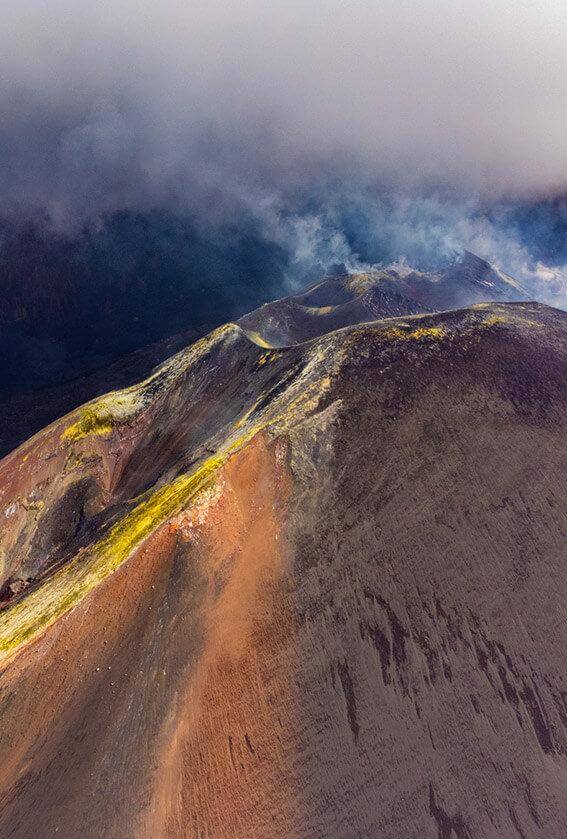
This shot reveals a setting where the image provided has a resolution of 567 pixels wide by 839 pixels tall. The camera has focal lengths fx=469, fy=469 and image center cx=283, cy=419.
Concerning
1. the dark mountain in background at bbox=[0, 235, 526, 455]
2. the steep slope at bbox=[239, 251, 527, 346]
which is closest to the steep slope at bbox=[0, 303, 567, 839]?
the steep slope at bbox=[239, 251, 527, 346]

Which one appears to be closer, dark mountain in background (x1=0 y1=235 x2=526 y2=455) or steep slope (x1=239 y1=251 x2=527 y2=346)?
steep slope (x1=239 y1=251 x2=527 y2=346)

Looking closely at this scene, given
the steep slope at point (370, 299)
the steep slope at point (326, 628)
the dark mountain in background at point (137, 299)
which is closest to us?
the steep slope at point (326, 628)

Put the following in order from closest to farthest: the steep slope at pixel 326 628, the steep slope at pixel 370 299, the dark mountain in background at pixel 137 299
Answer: the steep slope at pixel 326 628 → the steep slope at pixel 370 299 → the dark mountain in background at pixel 137 299

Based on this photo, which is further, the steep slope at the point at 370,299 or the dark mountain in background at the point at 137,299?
the dark mountain in background at the point at 137,299

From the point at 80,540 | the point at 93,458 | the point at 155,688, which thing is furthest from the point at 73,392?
the point at 155,688

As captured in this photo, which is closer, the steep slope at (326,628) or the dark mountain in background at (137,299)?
the steep slope at (326,628)

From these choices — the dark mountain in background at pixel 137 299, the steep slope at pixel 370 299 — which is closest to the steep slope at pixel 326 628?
the steep slope at pixel 370 299

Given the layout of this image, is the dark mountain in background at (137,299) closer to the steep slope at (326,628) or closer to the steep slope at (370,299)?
the steep slope at (370,299)

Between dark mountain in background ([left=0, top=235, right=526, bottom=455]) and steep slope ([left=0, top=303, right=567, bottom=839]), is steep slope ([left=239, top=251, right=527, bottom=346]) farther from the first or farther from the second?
steep slope ([left=0, top=303, right=567, bottom=839])

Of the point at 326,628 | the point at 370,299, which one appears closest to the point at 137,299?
the point at 370,299
